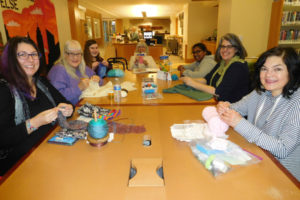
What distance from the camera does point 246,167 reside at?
94 centimetres

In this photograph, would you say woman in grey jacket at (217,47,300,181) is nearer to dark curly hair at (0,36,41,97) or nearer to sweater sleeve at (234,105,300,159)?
sweater sleeve at (234,105,300,159)

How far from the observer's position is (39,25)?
3295mm

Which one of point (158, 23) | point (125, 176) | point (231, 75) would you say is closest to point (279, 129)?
point (125, 176)

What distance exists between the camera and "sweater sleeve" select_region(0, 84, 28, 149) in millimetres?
1178

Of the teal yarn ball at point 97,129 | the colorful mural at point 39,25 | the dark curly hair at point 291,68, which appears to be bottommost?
the teal yarn ball at point 97,129

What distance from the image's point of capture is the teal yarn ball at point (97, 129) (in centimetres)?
109

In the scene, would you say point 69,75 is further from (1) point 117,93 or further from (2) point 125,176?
(2) point 125,176

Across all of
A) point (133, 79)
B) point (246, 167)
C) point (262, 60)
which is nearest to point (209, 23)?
point (133, 79)

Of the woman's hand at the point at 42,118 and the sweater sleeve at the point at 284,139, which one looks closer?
the sweater sleeve at the point at 284,139

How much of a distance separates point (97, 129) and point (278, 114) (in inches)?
38.8

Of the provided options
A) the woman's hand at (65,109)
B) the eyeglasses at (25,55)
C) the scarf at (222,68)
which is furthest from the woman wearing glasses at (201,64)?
the eyeglasses at (25,55)

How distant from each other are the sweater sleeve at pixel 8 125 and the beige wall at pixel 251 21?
395 centimetres

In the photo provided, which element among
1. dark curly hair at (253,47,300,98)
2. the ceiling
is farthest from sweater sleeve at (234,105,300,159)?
the ceiling

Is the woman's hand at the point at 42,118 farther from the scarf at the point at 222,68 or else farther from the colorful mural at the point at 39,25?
the colorful mural at the point at 39,25
